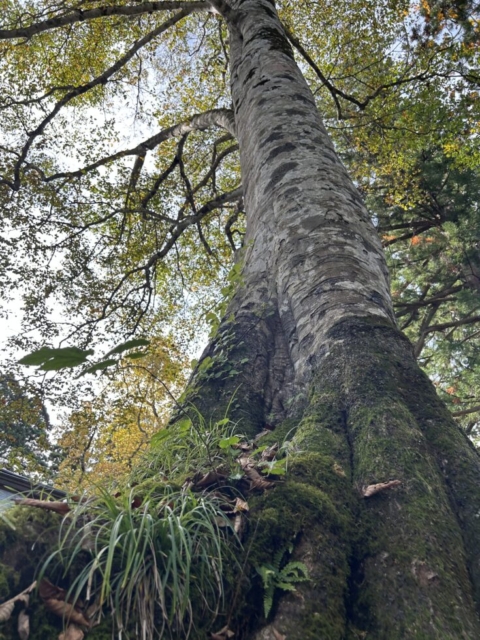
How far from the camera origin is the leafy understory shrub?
98cm

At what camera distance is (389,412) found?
1653mm

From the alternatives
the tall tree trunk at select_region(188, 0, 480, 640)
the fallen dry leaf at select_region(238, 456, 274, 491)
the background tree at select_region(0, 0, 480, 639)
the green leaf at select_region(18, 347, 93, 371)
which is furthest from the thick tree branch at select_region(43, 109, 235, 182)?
the green leaf at select_region(18, 347, 93, 371)

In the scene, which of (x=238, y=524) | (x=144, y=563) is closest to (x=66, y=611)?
(x=144, y=563)

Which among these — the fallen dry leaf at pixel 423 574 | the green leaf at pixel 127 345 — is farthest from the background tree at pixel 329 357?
the green leaf at pixel 127 345

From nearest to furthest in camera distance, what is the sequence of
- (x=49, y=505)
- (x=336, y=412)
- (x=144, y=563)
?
(x=144, y=563) < (x=49, y=505) < (x=336, y=412)

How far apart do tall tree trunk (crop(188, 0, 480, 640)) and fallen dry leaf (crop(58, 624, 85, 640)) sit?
425mm

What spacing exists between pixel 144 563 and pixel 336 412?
1.02 meters

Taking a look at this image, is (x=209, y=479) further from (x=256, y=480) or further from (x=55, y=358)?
(x=55, y=358)

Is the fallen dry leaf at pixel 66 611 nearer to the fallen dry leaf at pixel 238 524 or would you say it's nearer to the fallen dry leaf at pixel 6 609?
the fallen dry leaf at pixel 6 609

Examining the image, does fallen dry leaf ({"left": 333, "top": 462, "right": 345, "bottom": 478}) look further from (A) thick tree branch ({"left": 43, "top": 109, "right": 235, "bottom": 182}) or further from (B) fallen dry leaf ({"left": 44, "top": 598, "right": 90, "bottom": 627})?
(A) thick tree branch ({"left": 43, "top": 109, "right": 235, "bottom": 182})

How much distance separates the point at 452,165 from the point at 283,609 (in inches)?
295

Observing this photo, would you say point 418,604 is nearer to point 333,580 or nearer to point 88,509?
point 333,580

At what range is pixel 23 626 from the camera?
91cm

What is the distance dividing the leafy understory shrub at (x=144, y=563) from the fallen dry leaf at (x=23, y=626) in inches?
3.7
